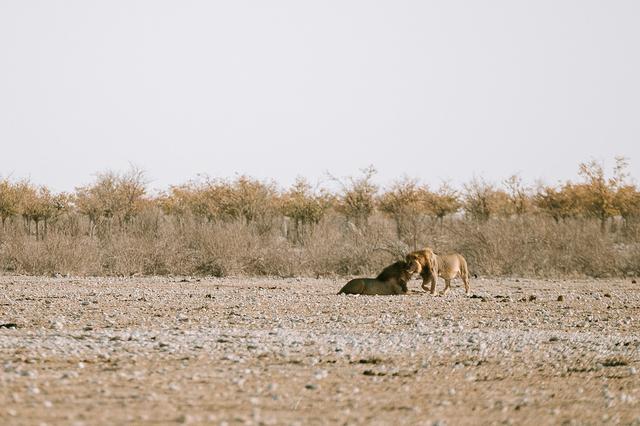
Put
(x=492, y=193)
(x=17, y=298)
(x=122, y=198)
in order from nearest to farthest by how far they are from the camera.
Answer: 1. (x=17, y=298)
2. (x=122, y=198)
3. (x=492, y=193)

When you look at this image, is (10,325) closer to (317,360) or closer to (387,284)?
(317,360)

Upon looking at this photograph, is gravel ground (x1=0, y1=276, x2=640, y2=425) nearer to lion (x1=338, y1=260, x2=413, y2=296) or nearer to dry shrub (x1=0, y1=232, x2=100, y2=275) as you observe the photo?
lion (x1=338, y1=260, x2=413, y2=296)

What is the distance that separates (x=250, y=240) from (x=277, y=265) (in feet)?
5.33

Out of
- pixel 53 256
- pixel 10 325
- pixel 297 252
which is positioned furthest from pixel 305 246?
pixel 10 325

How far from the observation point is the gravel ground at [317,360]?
26.1 feet

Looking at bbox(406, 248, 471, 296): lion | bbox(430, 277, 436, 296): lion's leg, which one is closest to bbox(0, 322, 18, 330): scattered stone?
Answer: bbox(406, 248, 471, 296): lion

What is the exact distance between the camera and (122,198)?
144ft

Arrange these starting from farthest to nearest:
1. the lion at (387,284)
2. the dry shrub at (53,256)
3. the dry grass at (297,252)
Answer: the dry grass at (297,252) → the dry shrub at (53,256) → the lion at (387,284)

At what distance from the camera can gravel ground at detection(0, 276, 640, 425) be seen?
26.1ft

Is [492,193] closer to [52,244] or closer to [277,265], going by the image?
[277,265]

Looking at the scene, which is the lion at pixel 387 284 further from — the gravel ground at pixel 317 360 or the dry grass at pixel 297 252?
the dry grass at pixel 297 252

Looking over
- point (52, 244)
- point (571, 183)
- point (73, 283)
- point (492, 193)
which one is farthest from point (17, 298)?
point (571, 183)

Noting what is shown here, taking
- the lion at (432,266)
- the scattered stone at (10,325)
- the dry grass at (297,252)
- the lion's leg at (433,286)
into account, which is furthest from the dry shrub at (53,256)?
the scattered stone at (10,325)

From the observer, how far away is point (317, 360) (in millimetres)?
10797
